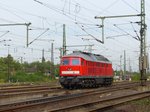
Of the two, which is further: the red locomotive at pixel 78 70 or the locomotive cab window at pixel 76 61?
the locomotive cab window at pixel 76 61

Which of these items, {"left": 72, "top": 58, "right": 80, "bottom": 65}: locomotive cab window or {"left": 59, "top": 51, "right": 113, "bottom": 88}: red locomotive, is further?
{"left": 72, "top": 58, "right": 80, "bottom": 65}: locomotive cab window

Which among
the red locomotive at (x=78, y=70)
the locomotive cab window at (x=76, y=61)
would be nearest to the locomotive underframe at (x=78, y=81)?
the red locomotive at (x=78, y=70)

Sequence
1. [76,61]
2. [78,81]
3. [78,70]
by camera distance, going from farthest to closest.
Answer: [76,61], [78,70], [78,81]

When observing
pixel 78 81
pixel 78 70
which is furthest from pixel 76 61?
pixel 78 81

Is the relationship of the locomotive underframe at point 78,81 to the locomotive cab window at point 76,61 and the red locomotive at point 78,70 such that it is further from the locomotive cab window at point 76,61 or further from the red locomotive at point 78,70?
the locomotive cab window at point 76,61

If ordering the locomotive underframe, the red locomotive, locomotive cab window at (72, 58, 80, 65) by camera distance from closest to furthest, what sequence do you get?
the locomotive underframe
the red locomotive
locomotive cab window at (72, 58, 80, 65)

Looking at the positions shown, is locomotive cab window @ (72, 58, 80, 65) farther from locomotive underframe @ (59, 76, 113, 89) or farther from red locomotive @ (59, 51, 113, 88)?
locomotive underframe @ (59, 76, 113, 89)

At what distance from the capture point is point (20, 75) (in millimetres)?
67812

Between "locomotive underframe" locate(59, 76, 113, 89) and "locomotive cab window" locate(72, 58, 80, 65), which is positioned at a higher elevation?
"locomotive cab window" locate(72, 58, 80, 65)

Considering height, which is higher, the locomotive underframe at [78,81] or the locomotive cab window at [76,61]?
the locomotive cab window at [76,61]

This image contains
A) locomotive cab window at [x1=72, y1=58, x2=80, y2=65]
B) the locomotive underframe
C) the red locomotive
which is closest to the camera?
the locomotive underframe

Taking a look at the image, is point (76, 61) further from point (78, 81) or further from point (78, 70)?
point (78, 81)

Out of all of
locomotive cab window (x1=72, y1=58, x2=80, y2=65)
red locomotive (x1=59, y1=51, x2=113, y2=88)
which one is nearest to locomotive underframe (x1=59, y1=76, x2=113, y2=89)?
red locomotive (x1=59, y1=51, x2=113, y2=88)

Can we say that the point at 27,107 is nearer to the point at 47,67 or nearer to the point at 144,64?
the point at 144,64
